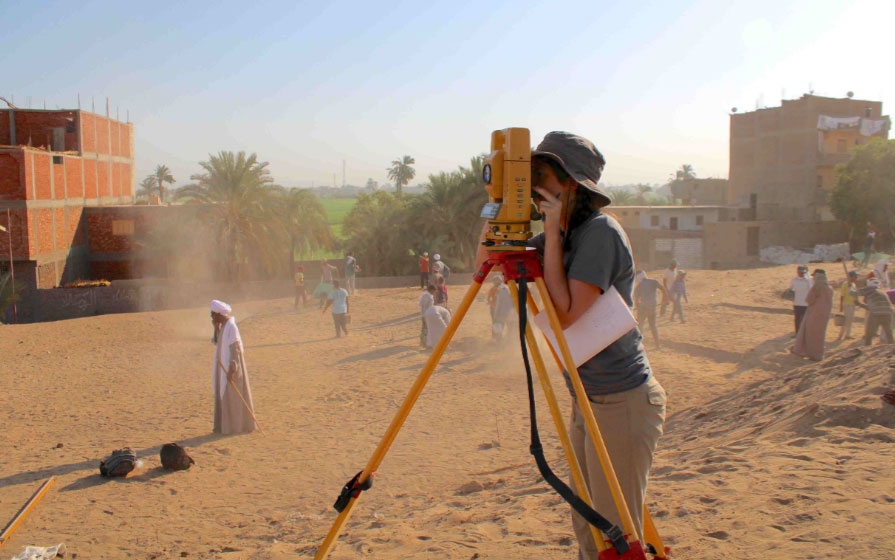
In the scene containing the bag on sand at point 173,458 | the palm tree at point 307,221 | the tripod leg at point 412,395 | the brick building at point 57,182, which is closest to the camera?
the tripod leg at point 412,395

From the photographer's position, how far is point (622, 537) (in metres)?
2.03

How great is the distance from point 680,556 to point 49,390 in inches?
460

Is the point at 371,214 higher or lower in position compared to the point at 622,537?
higher

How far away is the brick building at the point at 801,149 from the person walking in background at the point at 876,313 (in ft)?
118

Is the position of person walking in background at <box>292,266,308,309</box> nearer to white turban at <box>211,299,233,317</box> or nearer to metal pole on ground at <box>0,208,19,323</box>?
metal pole on ground at <box>0,208,19,323</box>

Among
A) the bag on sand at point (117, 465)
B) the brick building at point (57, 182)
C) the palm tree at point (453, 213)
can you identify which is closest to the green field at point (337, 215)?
the palm tree at point (453, 213)

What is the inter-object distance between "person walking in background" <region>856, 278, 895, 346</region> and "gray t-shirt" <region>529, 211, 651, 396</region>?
35.7ft

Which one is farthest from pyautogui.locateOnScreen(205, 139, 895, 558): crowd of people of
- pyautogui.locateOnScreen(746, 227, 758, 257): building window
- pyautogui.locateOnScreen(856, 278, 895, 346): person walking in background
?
pyautogui.locateOnScreen(746, 227, 758, 257): building window

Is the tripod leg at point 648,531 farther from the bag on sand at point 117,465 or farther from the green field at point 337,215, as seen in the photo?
the green field at point 337,215

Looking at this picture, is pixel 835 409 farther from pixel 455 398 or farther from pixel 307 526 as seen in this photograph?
pixel 455 398

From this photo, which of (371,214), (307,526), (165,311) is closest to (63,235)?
(165,311)

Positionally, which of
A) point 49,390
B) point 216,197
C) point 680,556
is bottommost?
point 49,390

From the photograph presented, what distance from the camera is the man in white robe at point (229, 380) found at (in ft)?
27.5

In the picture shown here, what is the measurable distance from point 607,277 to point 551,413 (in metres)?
0.48
